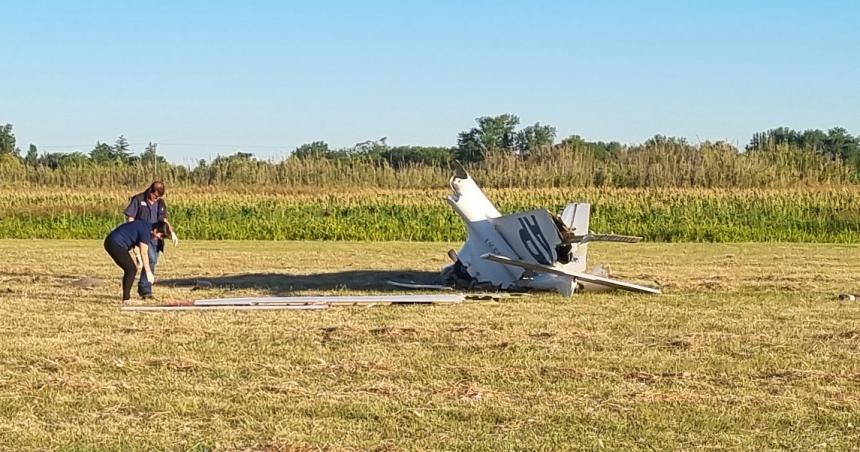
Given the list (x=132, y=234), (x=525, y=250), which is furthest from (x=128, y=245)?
(x=525, y=250)

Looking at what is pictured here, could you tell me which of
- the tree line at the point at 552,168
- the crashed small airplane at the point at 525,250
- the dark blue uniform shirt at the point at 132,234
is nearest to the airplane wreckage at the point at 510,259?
the crashed small airplane at the point at 525,250

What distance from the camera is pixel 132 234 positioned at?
13.2m

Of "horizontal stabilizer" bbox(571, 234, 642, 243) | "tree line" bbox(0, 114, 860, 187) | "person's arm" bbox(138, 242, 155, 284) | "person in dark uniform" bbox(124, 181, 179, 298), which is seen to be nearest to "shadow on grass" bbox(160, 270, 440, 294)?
"person in dark uniform" bbox(124, 181, 179, 298)

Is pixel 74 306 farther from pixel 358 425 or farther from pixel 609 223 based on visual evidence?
pixel 609 223

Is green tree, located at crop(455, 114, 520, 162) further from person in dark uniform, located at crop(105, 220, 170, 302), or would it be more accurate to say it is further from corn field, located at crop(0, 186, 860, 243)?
person in dark uniform, located at crop(105, 220, 170, 302)

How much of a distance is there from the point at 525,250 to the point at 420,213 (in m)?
17.4

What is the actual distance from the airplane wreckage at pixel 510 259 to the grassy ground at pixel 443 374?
1.34 ft

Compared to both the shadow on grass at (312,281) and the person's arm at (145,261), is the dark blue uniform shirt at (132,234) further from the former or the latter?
the shadow on grass at (312,281)

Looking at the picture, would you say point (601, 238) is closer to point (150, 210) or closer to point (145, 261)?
point (145, 261)

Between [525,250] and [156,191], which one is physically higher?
[156,191]

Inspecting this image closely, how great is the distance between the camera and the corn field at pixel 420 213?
29.3 metres

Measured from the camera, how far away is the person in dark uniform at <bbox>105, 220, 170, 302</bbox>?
1299 centimetres

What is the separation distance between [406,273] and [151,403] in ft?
35.0

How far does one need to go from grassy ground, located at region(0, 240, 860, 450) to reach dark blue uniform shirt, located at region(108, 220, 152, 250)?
0.71 meters
